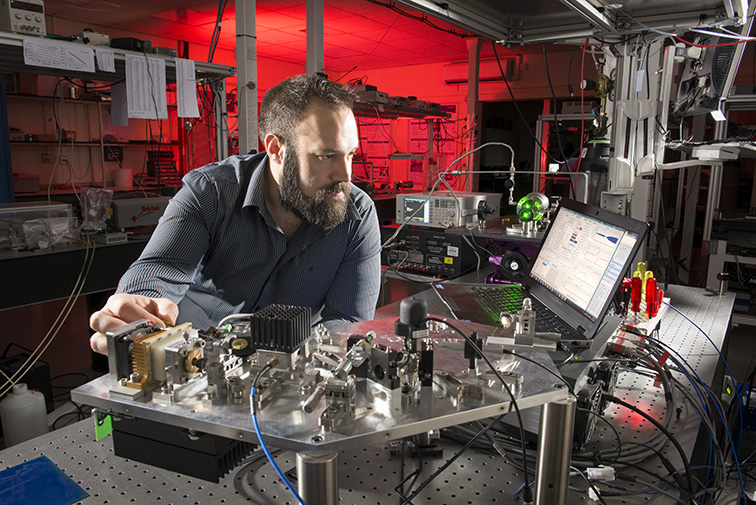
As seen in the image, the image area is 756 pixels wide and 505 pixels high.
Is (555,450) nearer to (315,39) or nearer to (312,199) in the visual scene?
(312,199)

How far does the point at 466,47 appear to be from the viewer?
A: 6914 mm

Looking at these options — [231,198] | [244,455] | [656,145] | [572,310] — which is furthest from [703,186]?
[244,455]

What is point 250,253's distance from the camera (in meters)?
1.36

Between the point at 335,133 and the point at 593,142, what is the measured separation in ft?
3.57

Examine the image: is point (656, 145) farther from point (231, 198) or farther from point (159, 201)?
point (159, 201)

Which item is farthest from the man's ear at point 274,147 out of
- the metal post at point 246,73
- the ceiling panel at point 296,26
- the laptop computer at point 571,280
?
the ceiling panel at point 296,26

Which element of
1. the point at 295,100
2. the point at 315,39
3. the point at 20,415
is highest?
the point at 315,39

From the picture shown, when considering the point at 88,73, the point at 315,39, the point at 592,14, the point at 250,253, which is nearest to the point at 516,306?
the point at 250,253

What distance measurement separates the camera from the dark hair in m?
1.24

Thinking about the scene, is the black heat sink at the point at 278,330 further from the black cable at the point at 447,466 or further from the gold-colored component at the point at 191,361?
the black cable at the point at 447,466

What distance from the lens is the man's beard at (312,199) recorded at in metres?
1.28

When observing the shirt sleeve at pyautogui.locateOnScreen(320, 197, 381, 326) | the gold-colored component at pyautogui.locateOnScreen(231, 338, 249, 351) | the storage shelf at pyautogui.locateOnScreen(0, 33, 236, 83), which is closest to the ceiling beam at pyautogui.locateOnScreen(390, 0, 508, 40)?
the shirt sleeve at pyautogui.locateOnScreen(320, 197, 381, 326)

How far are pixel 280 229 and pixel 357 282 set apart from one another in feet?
0.91

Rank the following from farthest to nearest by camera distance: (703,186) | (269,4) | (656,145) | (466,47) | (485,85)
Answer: (485,85)
(466,47)
(703,186)
(269,4)
(656,145)
